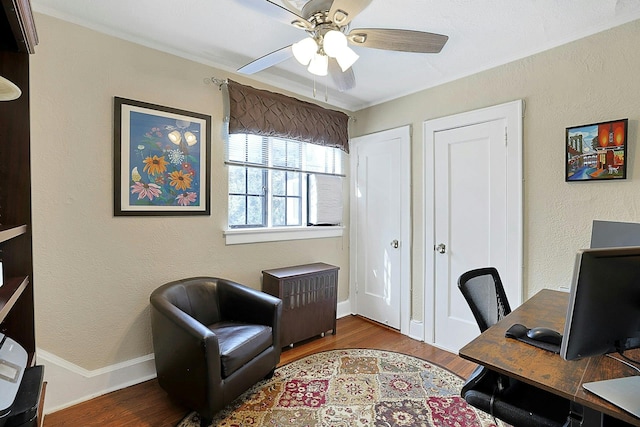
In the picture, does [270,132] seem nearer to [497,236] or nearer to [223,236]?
[223,236]

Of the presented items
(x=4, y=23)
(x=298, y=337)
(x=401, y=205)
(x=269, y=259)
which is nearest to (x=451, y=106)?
(x=401, y=205)

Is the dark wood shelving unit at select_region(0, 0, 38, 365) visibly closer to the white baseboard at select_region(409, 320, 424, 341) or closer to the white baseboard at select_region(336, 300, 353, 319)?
the white baseboard at select_region(336, 300, 353, 319)

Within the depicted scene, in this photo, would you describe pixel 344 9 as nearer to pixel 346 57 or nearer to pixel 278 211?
pixel 346 57

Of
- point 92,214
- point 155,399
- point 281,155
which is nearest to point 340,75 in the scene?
point 281,155

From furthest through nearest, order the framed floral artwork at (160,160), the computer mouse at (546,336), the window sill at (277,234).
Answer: the window sill at (277,234) → the framed floral artwork at (160,160) → the computer mouse at (546,336)

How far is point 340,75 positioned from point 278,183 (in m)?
1.44

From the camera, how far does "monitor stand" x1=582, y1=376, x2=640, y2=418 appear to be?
0.84m

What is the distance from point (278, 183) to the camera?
327cm

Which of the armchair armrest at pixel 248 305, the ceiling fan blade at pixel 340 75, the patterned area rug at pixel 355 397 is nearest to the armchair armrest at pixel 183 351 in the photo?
A: the patterned area rug at pixel 355 397

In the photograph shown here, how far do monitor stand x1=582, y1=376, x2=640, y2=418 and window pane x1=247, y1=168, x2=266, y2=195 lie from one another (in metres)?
2.67

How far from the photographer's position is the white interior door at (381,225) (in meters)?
3.31

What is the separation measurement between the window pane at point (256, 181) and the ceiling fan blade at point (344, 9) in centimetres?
174

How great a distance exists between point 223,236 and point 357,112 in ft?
7.18

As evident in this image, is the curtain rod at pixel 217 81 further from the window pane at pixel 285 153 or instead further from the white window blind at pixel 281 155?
the window pane at pixel 285 153
